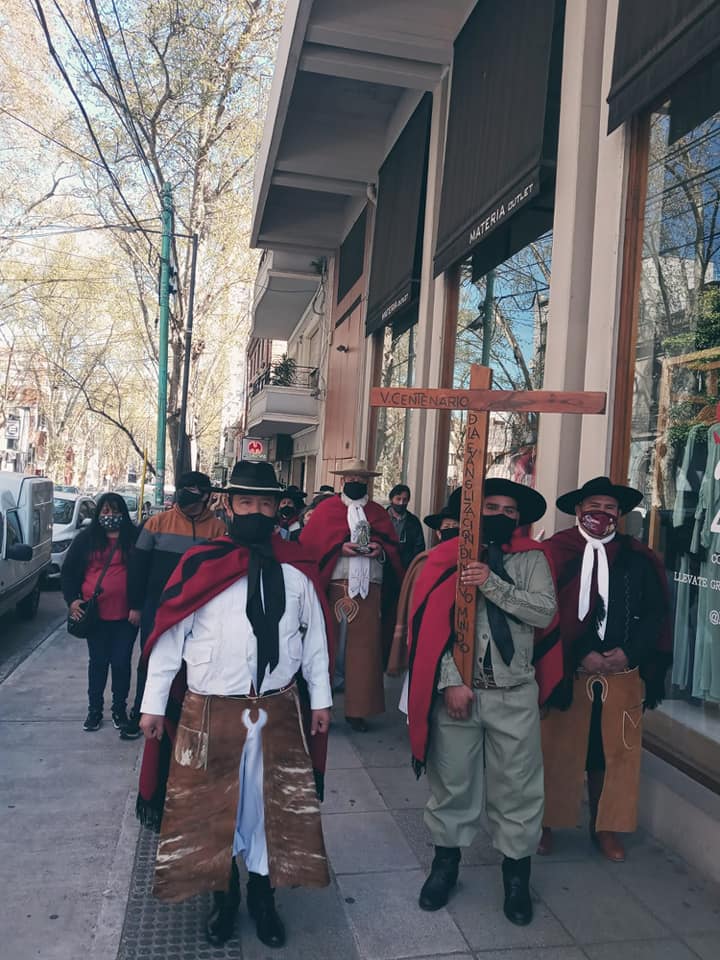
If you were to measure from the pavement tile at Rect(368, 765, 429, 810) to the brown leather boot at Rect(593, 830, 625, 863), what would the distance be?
1.05 m

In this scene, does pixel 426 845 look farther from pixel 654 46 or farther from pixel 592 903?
pixel 654 46

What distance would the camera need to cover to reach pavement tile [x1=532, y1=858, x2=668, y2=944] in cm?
342

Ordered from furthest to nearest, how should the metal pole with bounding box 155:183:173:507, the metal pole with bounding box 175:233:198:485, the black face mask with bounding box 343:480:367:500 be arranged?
the metal pole with bounding box 175:233:198:485, the metal pole with bounding box 155:183:173:507, the black face mask with bounding box 343:480:367:500

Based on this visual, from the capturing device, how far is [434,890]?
360 cm

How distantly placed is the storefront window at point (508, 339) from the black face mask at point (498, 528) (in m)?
2.83

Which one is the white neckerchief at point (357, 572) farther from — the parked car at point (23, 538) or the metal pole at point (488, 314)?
the parked car at point (23, 538)

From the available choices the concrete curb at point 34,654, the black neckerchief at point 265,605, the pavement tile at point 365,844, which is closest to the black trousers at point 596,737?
the pavement tile at point 365,844

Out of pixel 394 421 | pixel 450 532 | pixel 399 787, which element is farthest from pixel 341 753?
pixel 394 421

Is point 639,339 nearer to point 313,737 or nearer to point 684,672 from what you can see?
point 684,672

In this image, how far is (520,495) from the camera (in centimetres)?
382

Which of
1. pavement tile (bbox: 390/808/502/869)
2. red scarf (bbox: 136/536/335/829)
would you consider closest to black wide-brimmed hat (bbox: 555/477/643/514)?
red scarf (bbox: 136/536/335/829)

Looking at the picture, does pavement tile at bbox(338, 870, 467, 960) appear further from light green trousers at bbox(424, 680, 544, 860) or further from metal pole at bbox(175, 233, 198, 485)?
metal pole at bbox(175, 233, 198, 485)

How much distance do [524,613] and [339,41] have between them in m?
7.09

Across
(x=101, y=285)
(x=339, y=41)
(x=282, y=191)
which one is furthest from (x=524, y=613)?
(x=101, y=285)
